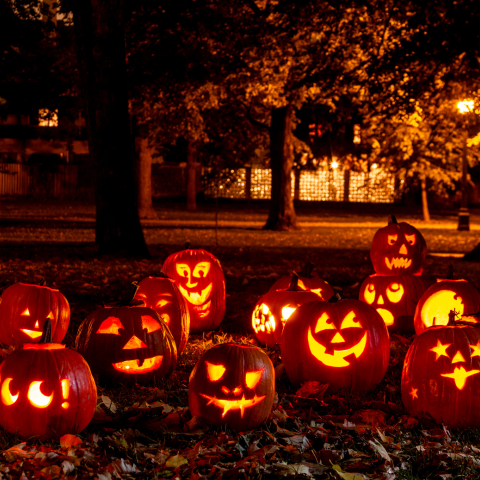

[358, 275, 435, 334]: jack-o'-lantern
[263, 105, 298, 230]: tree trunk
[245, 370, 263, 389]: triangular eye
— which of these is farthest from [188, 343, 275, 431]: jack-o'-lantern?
[263, 105, 298, 230]: tree trunk

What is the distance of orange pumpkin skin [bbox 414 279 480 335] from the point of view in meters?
5.91

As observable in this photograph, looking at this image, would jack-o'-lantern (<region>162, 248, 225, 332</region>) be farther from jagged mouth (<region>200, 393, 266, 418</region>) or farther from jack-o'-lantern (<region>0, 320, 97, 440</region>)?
jack-o'-lantern (<region>0, 320, 97, 440</region>)

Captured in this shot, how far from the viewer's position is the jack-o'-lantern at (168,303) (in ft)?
18.4

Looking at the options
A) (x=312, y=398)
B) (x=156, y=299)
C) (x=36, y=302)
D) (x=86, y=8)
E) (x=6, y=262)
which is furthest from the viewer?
(x=86, y=8)

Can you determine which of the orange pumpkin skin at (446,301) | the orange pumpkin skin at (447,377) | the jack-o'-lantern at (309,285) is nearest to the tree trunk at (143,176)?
the jack-o'-lantern at (309,285)

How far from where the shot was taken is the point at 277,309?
583 cm

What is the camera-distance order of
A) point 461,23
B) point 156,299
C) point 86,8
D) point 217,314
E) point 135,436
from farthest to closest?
point 86,8 < point 461,23 < point 217,314 < point 156,299 < point 135,436

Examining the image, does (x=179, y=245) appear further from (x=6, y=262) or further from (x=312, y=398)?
(x=312, y=398)

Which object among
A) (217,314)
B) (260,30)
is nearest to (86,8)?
(260,30)

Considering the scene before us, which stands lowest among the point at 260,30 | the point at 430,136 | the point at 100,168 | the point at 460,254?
the point at 460,254

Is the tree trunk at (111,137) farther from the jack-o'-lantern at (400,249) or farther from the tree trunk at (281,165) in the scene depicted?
the tree trunk at (281,165)

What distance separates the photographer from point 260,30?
1638cm

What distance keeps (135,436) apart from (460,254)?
13.3m

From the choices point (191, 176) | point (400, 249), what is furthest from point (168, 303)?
point (191, 176)
